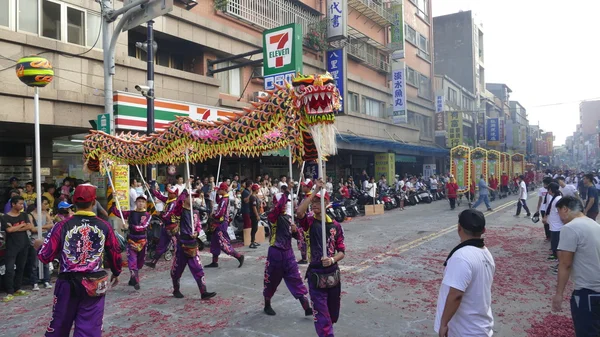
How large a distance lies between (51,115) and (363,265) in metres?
9.20

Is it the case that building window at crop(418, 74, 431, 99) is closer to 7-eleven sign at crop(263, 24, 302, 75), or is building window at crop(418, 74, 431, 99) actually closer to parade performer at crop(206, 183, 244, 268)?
7-eleven sign at crop(263, 24, 302, 75)

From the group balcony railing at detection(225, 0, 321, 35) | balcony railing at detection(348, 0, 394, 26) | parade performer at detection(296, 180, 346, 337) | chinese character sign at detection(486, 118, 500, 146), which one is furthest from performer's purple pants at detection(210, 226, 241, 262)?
chinese character sign at detection(486, 118, 500, 146)

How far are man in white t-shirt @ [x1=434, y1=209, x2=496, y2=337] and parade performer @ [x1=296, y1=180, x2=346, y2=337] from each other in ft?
5.08

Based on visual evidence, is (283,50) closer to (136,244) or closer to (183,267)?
(136,244)

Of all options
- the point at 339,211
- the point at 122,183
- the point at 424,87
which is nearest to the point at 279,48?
the point at 339,211

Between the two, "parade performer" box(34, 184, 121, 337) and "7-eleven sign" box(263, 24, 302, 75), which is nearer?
"parade performer" box(34, 184, 121, 337)

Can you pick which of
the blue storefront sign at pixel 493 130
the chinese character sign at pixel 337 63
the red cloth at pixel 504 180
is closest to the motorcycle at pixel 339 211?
the chinese character sign at pixel 337 63

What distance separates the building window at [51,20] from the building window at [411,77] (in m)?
25.0

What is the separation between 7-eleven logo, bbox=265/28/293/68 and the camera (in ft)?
48.4

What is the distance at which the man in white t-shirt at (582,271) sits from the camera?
370 cm

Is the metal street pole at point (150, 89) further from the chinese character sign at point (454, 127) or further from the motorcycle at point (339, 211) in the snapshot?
the chinese character sign at point (454, 127)

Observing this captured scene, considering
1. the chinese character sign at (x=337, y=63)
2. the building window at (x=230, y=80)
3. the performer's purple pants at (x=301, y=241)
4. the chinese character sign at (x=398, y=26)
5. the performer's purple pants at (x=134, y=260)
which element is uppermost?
the chinese character sign at (x=398, y=26)

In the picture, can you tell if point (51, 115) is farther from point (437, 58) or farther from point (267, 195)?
point (437, 58)

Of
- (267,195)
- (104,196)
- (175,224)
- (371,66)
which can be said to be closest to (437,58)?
(371,66)
